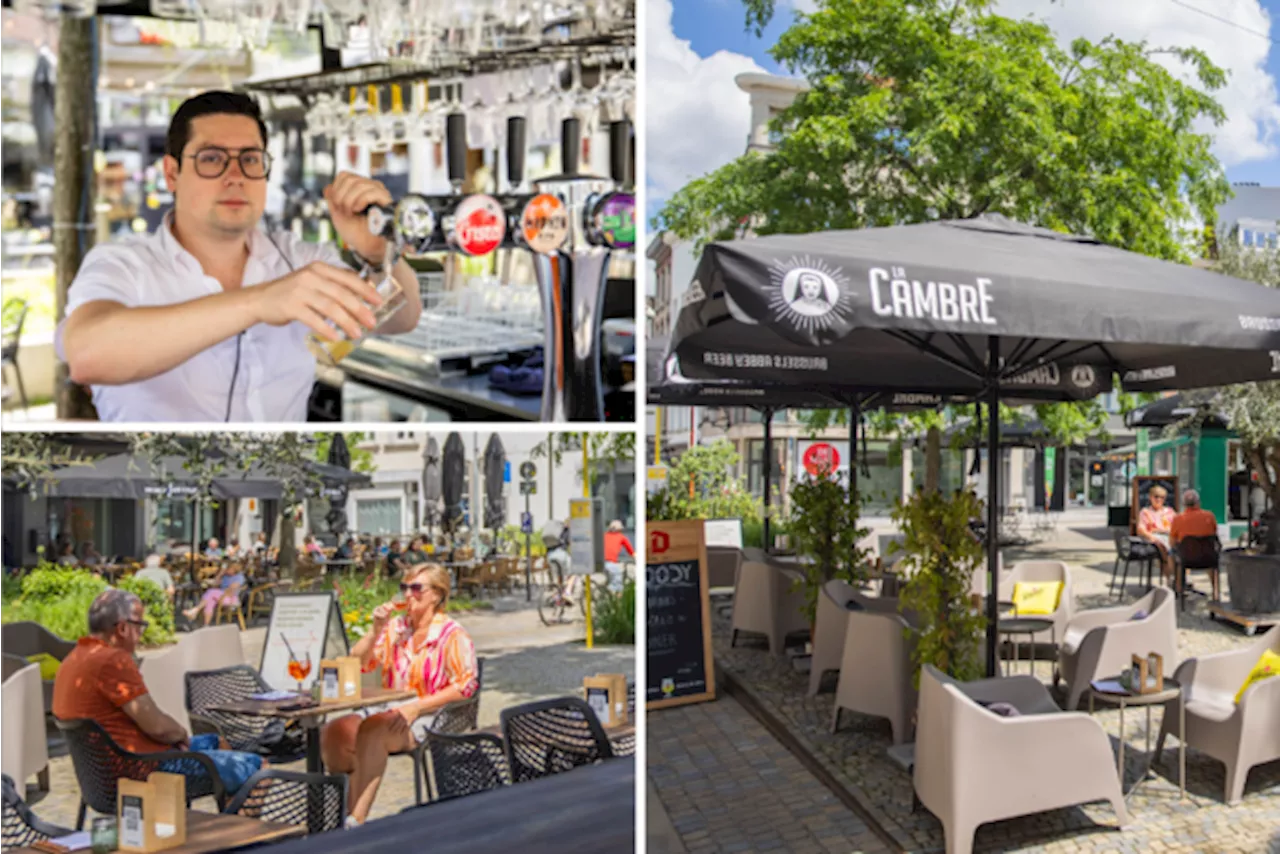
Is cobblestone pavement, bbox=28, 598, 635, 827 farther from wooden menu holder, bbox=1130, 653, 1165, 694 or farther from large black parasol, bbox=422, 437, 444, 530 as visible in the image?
wooden menu holder, bbox=1130, 653, 1165, 694

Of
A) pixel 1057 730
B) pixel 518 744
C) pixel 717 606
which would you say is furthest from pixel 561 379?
pixel 717 606

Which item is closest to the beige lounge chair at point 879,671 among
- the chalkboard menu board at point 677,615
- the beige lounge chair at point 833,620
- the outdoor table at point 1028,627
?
the beige lounge chair at point 833,620

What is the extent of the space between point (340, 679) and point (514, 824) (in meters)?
0.72

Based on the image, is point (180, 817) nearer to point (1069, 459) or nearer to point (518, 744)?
point (518, 744)

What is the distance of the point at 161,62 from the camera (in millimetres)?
2748

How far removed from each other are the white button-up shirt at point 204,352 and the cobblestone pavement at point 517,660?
2.44 feet

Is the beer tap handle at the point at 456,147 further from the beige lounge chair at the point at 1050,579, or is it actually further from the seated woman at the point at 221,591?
the beige lounge chair at the point at 1050,579

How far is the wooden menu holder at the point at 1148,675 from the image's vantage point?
545cm

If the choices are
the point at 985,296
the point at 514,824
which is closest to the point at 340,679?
the point at 514,824

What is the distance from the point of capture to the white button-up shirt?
2715mm

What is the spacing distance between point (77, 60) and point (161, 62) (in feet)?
0.64

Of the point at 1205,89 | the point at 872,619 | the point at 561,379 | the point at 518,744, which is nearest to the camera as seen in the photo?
the point at 561,379

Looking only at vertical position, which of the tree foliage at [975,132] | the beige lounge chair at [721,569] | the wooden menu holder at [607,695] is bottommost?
the beige lounge chair at [721,569]

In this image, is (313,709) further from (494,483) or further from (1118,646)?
(1118,646)
